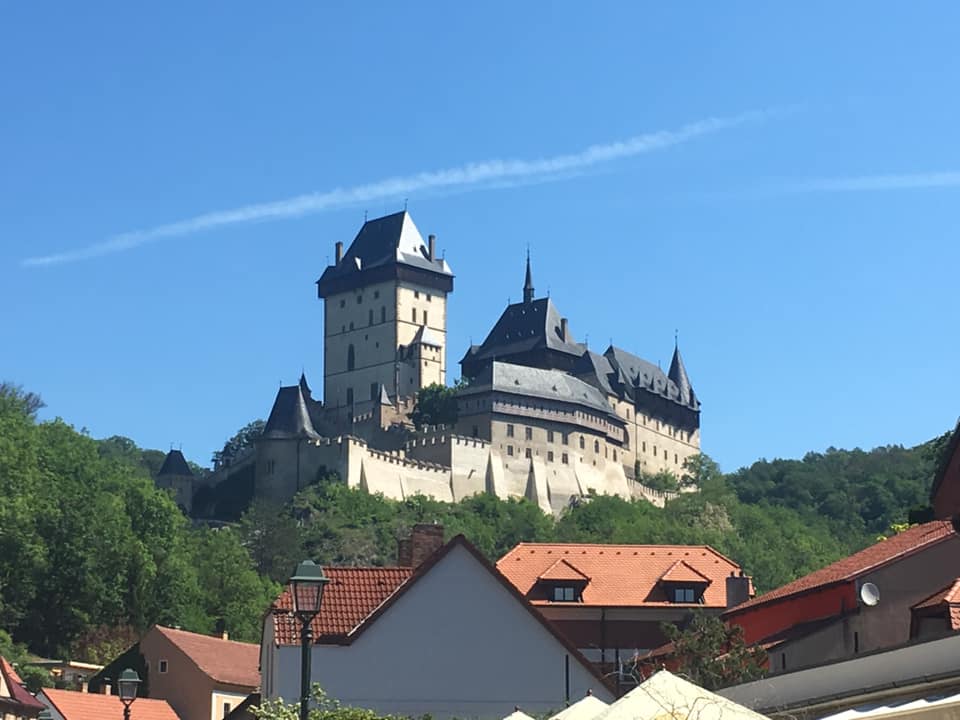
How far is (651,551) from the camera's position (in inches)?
1570

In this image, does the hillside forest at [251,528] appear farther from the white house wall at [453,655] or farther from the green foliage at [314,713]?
the green foliage at [314,713]

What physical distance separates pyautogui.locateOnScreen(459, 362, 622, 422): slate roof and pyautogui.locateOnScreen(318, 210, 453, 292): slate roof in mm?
12601

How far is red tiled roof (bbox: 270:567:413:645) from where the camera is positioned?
27016 mm

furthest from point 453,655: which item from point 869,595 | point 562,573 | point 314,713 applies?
point 562,573

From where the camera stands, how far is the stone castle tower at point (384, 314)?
136m

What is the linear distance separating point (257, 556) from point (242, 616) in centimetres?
2679

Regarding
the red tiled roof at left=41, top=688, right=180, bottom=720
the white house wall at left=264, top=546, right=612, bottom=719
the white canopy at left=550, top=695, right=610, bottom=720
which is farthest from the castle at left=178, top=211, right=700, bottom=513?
the white canopy at left=550, top=695, right=610, bottom=720

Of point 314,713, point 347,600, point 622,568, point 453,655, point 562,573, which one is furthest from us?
point 622,568

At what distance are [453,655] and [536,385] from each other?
10483cm

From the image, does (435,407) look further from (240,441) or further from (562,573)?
(562,573)

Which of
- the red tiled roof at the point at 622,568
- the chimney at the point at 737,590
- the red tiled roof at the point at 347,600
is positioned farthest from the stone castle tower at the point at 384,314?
the red tiled roof at the point at 347,600

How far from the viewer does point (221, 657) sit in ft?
169

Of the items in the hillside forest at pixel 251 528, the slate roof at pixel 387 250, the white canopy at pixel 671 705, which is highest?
the slate roof at pixel 387 250

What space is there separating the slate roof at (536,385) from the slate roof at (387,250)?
41.3 feet
